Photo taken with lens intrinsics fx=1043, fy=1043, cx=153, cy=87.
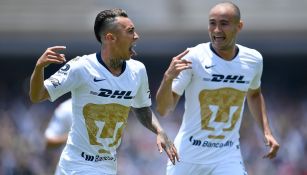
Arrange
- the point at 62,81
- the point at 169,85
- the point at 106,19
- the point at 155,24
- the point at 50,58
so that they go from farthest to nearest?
the point at 155,24, the point at 169,85, the point at 106,19, the point at 62,81, the point at 50,58

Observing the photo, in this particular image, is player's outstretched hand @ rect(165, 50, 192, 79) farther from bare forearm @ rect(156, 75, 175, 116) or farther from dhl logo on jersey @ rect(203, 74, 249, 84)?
dhl logo on jersey @ rect(203, 74, 249, 84)

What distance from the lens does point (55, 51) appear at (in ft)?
28.2

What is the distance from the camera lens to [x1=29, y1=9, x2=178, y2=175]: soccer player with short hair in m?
9.05

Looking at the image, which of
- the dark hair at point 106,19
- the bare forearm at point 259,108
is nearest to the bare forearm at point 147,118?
the dark hair at point 106,19

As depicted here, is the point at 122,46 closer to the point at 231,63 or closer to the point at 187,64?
the point at 187,64

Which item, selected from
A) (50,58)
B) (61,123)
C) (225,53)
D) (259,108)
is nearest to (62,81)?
(50,58)

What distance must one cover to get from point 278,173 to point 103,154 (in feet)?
38.2

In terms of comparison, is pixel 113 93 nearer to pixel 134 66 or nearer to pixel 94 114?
pixel 94 114

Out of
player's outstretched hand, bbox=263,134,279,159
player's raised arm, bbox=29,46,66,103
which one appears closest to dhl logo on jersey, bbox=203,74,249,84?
player's outstretched hand, bbox=263,134,279,159

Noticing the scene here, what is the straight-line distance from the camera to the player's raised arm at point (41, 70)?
8453 mm

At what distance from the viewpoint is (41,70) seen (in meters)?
8.54

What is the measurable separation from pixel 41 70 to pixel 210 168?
7.35 feet

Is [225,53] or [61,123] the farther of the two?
[61,123]

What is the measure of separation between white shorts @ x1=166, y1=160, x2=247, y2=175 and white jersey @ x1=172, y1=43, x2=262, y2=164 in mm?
49
